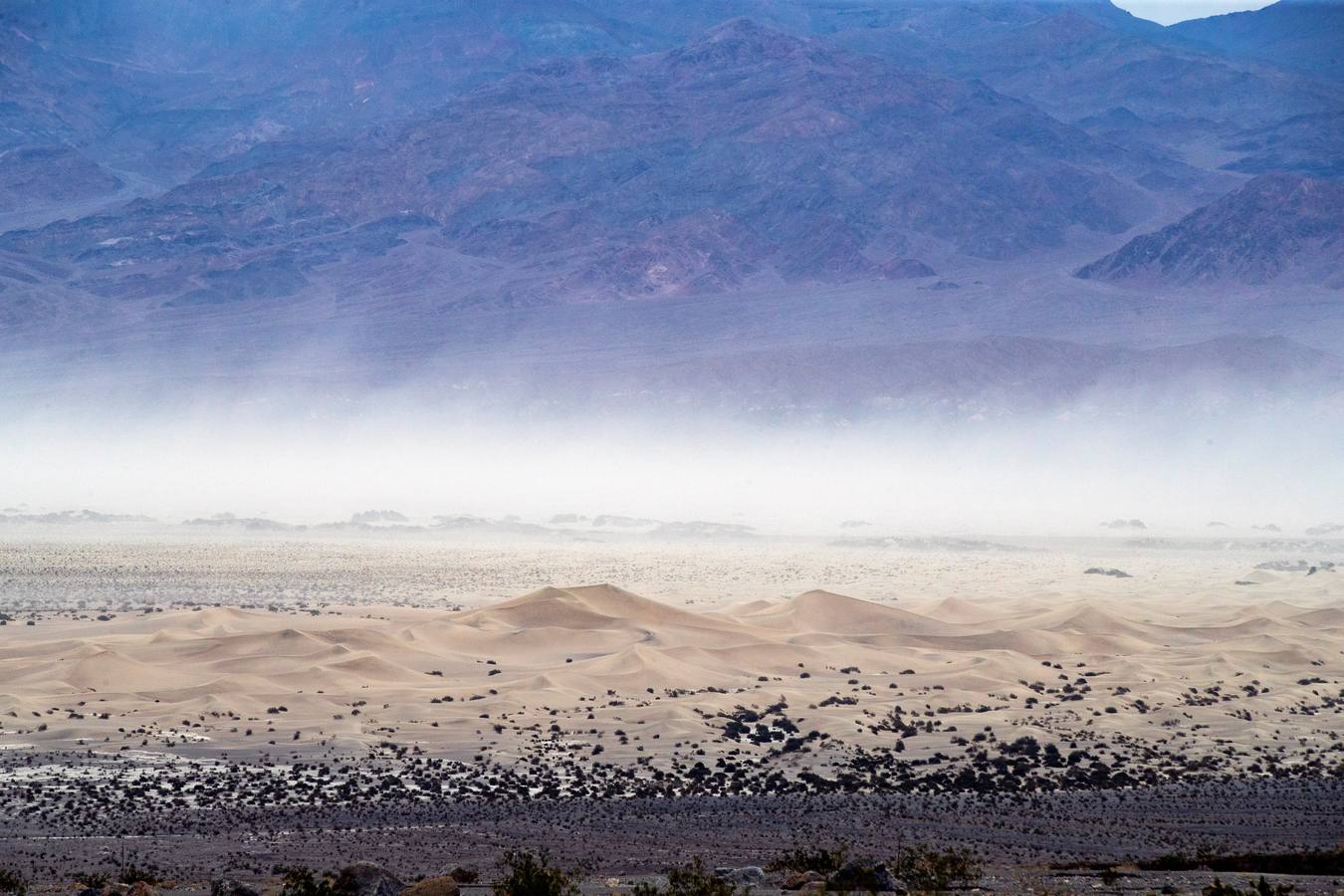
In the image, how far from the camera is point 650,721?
23328 millimetres

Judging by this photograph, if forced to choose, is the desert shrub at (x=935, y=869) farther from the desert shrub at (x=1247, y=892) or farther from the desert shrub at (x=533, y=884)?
the desert shrub at (x=533, y=884)

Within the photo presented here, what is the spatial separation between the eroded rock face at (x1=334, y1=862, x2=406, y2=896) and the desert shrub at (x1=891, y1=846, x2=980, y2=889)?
500cm

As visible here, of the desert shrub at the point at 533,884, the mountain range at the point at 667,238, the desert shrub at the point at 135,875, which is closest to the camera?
the desert shrub at the point at 533,884

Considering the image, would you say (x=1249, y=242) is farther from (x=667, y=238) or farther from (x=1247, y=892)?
(x=1247, y=892)

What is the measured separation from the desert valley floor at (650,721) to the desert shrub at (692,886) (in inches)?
70.9

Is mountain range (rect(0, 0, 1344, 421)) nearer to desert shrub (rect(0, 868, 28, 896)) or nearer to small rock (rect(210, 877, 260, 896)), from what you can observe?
small rock (rect(210, 877, 260, 896))

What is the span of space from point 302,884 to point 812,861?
17.1ft

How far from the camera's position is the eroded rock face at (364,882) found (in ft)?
42.0

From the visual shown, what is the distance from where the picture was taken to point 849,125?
182 metres

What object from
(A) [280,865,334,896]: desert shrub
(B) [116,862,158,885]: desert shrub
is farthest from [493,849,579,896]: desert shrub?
(B) [116,862,158,885]: desert shrub

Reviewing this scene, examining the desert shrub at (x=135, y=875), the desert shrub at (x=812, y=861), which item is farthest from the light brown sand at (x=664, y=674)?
the desert shrub at (x=135, y=875)

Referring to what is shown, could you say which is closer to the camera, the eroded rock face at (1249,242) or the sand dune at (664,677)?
the sand dune at (664,677)

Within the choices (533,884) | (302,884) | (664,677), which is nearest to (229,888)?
(302,884)

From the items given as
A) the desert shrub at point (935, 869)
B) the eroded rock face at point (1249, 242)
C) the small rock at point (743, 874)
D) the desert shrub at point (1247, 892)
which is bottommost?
the small rock at point (743, 874)
